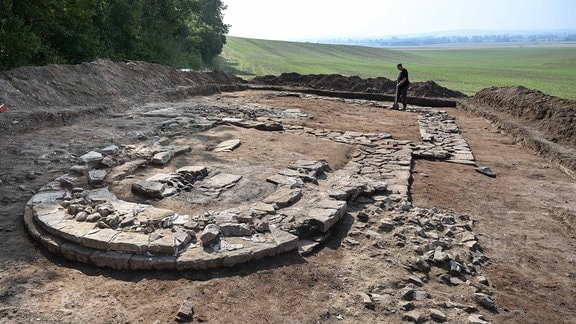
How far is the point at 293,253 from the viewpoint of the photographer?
433 centimetres

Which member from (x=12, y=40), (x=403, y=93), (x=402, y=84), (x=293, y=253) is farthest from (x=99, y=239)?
(x=403, y=93)

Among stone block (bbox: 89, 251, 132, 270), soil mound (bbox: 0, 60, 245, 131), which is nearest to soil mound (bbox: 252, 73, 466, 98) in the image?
soil mound (bbox: 0, 60, 245, 131)

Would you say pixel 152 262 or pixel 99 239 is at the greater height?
pixel 99 239

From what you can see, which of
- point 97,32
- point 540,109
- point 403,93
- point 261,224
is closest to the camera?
point 261,224

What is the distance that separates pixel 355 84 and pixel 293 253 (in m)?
15.4

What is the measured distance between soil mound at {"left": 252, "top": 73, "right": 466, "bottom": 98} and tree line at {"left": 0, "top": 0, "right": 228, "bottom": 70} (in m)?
6.21

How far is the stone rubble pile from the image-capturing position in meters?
3.94

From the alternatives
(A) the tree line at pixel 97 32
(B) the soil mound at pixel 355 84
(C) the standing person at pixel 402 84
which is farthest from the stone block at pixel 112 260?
(B) the soil mound at pixel 355 84

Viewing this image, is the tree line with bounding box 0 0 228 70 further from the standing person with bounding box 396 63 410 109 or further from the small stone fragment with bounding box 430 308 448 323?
the small stone fragment with bounding box 430 308 448 323

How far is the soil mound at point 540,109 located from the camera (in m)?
9.72

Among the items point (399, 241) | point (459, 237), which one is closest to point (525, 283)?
point (459, 237)

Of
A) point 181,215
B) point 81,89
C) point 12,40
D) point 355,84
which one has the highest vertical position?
point 12,40

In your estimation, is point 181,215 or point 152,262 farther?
point 181,215

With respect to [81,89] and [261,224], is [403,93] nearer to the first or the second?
[81,89]
